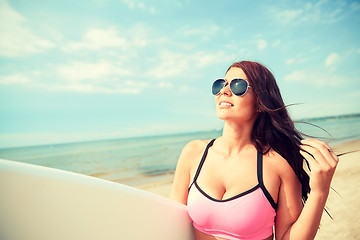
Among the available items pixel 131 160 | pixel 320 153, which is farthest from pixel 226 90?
pixel 131 160

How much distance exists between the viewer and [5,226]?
1.06m

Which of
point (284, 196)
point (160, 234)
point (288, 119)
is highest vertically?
point (288, 119)

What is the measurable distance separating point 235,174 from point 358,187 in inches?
193

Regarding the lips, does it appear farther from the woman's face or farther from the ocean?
the ocean

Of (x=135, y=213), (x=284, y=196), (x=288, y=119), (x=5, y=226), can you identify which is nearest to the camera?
(x=5, y=226)

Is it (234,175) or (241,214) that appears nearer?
(241,214)

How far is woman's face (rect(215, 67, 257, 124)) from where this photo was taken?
1577 millimetres

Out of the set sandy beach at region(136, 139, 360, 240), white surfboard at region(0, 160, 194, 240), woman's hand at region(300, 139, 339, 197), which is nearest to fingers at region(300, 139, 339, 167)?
woman's hand at region(300, 139, 339, 197)

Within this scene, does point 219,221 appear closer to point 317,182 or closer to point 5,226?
point 317,182

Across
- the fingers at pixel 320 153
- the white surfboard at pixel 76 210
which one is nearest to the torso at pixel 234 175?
the fingers at pixel 320 153

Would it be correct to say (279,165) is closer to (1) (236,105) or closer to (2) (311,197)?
(2) (311,197)

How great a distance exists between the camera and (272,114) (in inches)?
62.6

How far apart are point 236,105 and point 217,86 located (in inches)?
9.3

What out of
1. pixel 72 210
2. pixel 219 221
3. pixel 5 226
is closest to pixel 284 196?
pixel 219 221
